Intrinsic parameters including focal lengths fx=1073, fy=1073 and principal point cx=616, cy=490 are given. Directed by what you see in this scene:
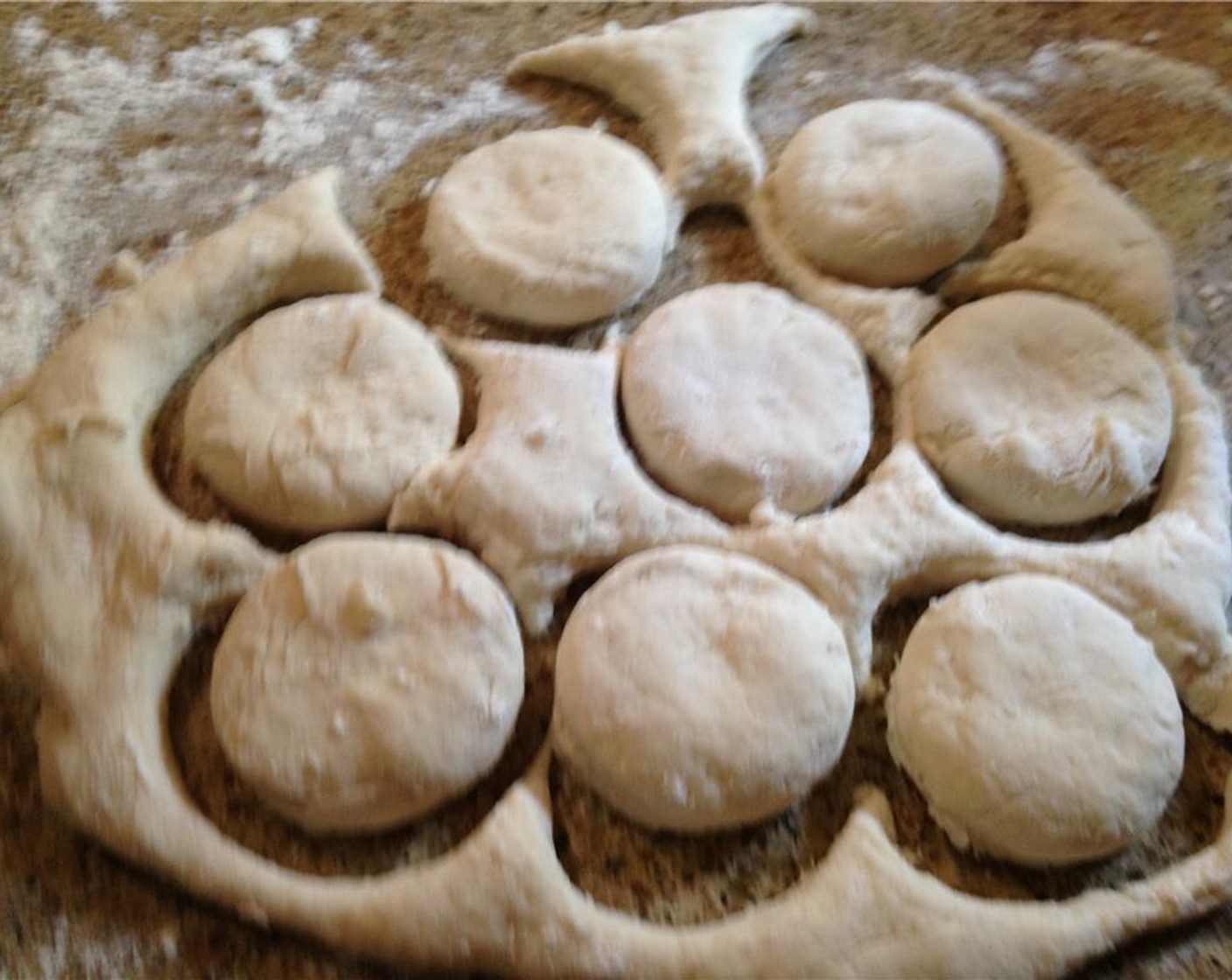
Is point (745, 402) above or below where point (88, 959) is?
above

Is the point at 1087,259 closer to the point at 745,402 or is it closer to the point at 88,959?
the point at 745,402

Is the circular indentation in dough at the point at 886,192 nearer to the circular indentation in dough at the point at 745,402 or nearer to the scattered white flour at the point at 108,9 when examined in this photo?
the circular indentation in dough at the point at 745,402

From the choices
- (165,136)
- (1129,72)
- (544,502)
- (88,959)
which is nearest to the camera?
(88,959)

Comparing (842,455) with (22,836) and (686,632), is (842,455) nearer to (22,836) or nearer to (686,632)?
(686,632)

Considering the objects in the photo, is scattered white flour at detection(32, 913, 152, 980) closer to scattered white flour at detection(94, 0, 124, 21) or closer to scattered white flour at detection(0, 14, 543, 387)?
scattered white flour at detection(0, 14, 543, 387)

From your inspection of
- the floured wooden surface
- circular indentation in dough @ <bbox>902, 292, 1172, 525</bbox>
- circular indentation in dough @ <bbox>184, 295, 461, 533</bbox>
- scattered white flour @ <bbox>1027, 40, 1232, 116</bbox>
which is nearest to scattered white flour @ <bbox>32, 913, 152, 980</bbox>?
the floured wooden surface

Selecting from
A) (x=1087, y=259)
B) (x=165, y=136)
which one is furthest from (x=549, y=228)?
(x=1087, y=259)

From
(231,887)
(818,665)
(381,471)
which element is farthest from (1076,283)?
(231,887)
